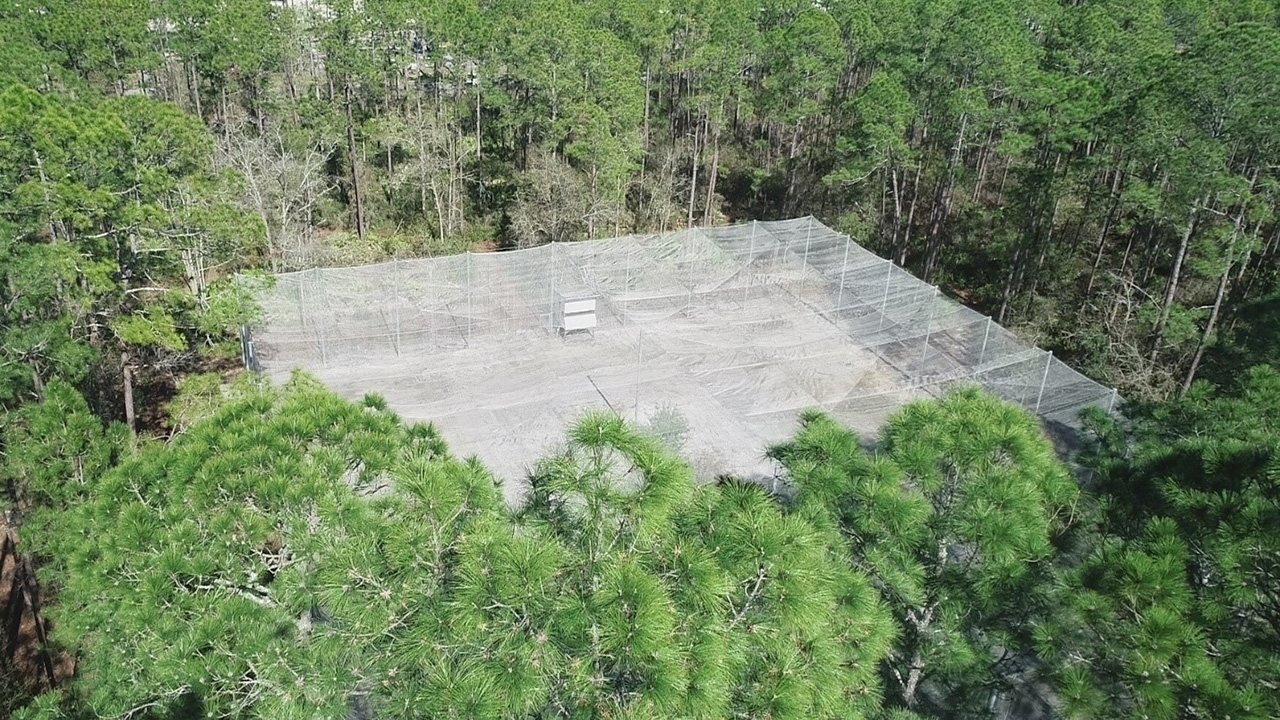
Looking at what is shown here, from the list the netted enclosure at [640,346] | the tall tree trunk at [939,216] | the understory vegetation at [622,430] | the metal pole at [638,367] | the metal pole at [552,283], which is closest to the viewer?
the understory vegetation at [622,430]

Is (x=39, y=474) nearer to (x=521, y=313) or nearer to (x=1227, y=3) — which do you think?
(x=521, y=313)

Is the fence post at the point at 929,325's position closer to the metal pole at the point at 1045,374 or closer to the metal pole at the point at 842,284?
the metal pole at the point at 842,284

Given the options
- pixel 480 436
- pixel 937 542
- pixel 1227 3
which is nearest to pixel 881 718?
pixel 937 542

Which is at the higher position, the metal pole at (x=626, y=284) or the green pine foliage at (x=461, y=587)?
the green pine foliage at (x=461, y=587)

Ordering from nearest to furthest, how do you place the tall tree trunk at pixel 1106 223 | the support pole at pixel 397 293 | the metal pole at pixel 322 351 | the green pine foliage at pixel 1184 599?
the green pine foliage at pixel 1184 599 → the metal pole at pixel 322 351 → the support pole at pixel 397 293 → the tall tree trunk at pixel 1106 223

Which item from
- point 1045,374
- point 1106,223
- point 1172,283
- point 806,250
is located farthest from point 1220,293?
point 806,250

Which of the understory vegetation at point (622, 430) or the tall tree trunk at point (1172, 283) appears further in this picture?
the tall tree trunk at point (1172, 283)

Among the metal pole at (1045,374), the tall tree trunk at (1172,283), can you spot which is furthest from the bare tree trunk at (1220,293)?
the metal pole at (1045,374)

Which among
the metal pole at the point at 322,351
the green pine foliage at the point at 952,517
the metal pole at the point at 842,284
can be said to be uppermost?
the green pine foliage at the point at 952,517
